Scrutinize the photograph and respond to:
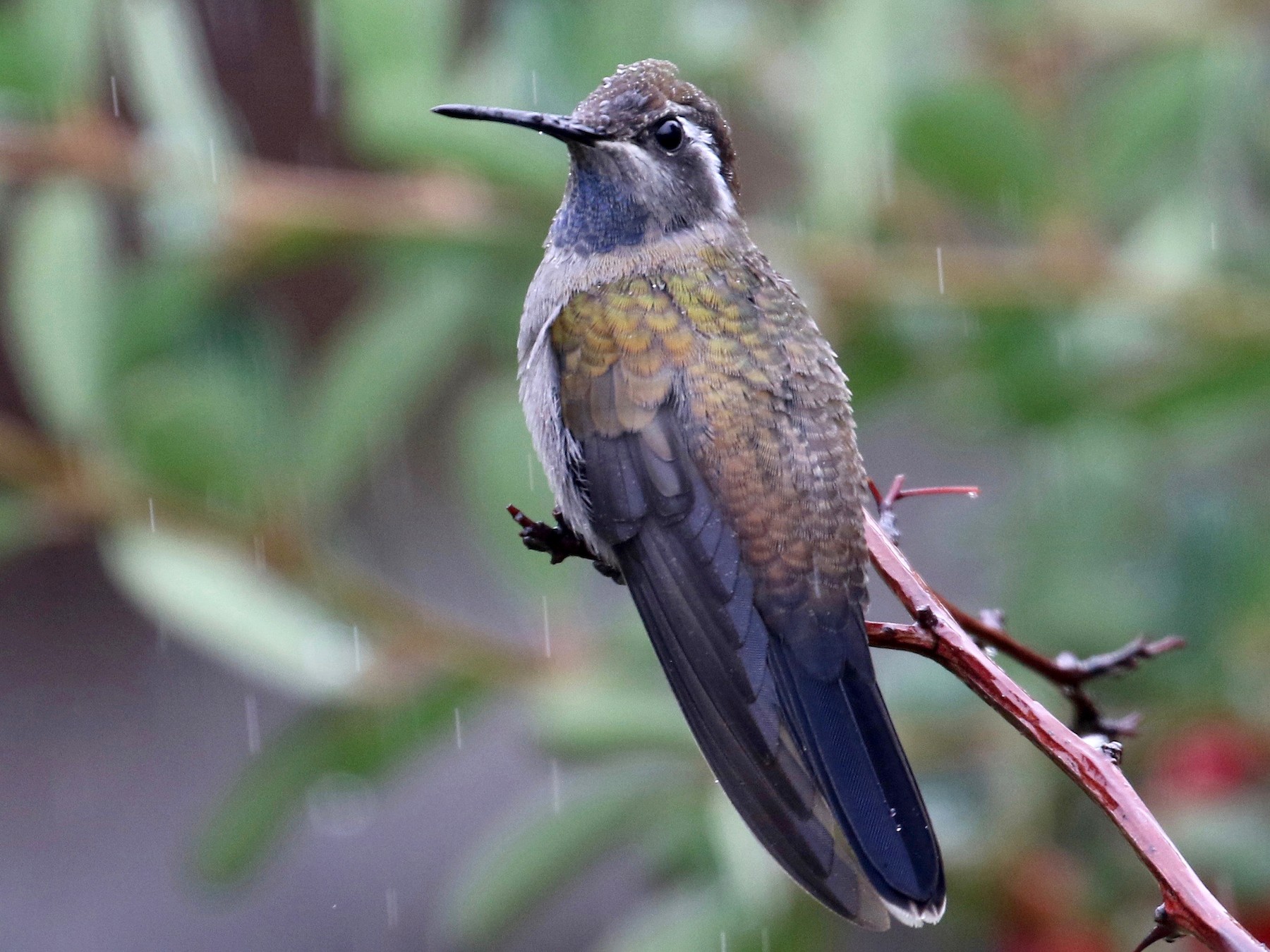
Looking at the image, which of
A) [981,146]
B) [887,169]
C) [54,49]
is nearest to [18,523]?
[54,49]

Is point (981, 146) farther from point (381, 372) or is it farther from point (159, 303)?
point (159, 303)

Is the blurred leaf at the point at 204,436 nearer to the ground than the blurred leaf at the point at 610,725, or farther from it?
farther from it

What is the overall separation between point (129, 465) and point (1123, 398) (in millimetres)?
1670

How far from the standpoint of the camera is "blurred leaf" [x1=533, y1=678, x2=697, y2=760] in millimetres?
2289

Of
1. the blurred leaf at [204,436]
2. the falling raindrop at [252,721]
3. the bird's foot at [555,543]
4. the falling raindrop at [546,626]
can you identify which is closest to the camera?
the bird's foot at [555,543]

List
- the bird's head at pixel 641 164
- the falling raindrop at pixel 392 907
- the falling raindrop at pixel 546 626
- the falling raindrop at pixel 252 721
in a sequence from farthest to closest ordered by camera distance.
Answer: the falling raindrop at pixel 252 721 < the falling raindrop at pixel 392 907 < the falling raindrop at pixel 546 626 < the bird's head at pixel 641 164

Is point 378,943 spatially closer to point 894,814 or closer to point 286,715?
point 286,715

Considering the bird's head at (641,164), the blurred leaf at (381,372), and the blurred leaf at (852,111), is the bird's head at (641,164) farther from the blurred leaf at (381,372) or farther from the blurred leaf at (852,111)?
A: the blurred leaf at (381,372)

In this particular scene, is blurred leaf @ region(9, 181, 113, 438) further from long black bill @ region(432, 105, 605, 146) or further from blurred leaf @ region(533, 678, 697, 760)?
long black bill @ region(432, 105, 605, 146)

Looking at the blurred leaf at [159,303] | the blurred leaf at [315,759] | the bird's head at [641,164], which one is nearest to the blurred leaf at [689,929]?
the blurred leaf at [315,759]

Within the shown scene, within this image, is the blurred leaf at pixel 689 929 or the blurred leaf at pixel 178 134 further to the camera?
the blurred leaf at pixel 178 134

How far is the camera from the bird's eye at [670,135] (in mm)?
2041

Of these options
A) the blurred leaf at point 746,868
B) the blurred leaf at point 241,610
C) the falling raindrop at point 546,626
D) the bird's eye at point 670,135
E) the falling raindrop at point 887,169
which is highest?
the bird's eye at point 670,135

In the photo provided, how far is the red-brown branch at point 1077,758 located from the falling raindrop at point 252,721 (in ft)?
15.6
